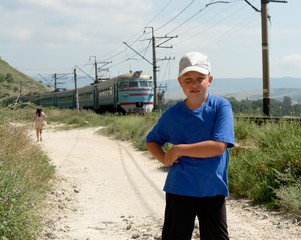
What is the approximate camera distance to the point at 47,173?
821 cm

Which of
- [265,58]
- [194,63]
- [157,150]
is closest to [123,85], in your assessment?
[265,58]

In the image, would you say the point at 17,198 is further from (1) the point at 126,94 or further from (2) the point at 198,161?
(1) the point at 126,94

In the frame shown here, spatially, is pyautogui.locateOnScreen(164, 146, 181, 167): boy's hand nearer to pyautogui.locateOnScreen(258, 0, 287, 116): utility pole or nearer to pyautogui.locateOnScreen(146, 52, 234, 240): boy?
pyautogui.locateOnScreen(146, 52, 234, 240): boy

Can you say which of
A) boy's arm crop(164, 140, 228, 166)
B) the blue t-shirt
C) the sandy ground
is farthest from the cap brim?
the sandy ground

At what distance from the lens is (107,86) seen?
1313 inches

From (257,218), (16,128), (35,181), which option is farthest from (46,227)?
(16,128)

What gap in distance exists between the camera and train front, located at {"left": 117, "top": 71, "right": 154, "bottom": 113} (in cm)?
3084

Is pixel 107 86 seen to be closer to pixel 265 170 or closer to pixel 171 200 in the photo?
pixel 265 170

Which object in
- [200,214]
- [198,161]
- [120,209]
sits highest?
[198,161]

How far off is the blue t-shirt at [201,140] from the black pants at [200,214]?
0.16 ft

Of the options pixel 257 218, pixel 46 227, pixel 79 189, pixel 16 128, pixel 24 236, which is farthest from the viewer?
pixel 79 189

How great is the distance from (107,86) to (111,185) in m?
24.6

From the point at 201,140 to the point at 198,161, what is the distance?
0.41 ft

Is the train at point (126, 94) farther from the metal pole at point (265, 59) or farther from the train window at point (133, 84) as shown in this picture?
the metal pole at point (265, 59)
